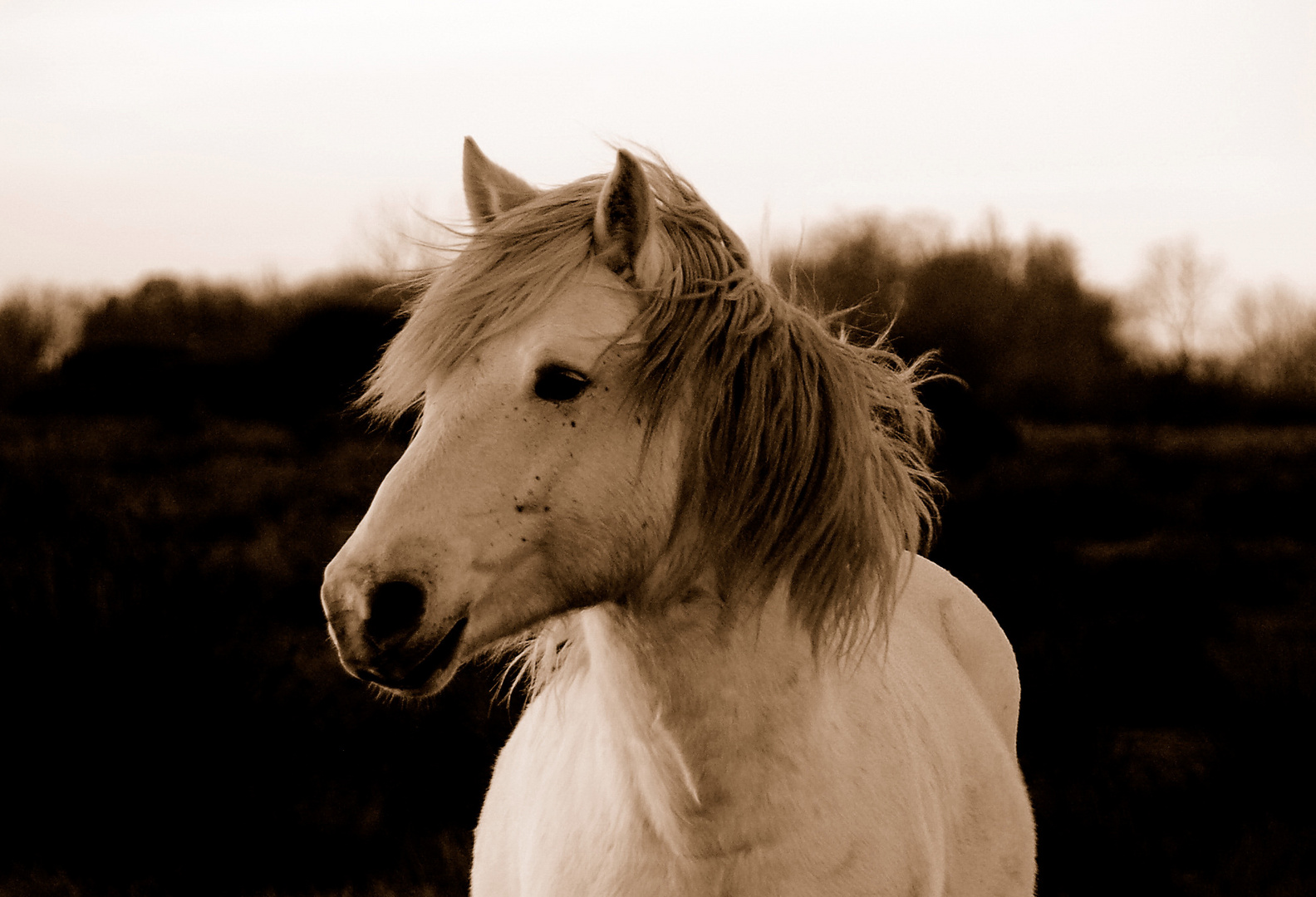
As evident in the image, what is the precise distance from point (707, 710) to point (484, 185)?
1000 mm

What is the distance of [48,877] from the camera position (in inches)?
156

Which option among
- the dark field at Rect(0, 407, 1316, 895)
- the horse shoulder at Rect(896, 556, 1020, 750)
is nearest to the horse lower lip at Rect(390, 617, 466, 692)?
the horse shoulder at Rect(896, 556, 1020, 750)

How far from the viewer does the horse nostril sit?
143cm

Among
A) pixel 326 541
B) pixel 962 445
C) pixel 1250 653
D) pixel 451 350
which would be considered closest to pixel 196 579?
pixel 326 541

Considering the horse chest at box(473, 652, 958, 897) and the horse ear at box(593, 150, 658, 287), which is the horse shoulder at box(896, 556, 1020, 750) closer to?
the horse chest at box(473, 652, 958, 897)

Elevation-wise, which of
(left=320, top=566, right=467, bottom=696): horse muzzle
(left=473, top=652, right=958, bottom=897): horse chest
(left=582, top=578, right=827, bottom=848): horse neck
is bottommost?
(left=473, top=652, right=958, bottom=897): horse chest

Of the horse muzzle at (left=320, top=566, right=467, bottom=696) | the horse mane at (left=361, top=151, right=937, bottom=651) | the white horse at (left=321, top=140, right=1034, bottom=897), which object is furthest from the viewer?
the horse mane at (left=361, top=151, right=937, bottom=651)

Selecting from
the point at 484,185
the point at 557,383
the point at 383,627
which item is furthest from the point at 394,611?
the point at 484,185

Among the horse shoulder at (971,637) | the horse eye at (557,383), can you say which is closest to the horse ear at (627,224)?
the horse eye at (557,383)

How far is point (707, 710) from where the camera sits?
1.71 m

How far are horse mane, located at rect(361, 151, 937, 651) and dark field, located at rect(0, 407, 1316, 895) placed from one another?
67.8 inches

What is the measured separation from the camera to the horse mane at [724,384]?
65.1 inches

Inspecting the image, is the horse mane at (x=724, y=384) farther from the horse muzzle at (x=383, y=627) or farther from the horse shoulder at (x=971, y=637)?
the horse shoulder at (x=971, y=637)

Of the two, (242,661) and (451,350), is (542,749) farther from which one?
(242,661)
